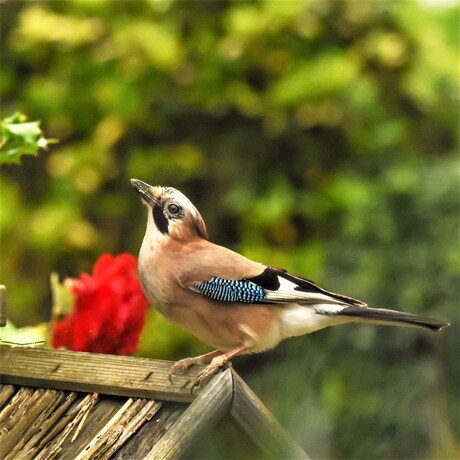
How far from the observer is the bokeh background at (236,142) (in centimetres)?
388

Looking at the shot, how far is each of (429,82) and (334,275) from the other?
1028mm

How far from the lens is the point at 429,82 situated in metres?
4.25

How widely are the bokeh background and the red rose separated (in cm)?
213

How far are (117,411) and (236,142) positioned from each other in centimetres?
299

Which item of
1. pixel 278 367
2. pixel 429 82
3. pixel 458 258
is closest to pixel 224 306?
pixel 278 367

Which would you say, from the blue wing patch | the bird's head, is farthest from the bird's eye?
the blue wing patch

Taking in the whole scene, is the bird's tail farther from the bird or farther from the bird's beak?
the bird's beak

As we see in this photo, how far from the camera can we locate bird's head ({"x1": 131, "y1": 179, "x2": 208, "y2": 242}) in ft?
4.43

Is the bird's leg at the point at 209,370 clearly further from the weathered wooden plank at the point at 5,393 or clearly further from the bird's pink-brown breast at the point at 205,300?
the weathered wooden plank at the point at 5,393

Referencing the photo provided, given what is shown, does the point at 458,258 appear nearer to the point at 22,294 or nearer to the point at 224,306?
the point at 22,294

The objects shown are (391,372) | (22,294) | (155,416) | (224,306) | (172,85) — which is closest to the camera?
(155,416)

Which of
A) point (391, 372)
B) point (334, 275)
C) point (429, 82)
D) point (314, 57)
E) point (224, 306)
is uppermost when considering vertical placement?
point (224, 306)

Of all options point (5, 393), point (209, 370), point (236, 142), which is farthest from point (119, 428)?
point (236, 142)

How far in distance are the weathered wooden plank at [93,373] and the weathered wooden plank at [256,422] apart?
53 millimetres
